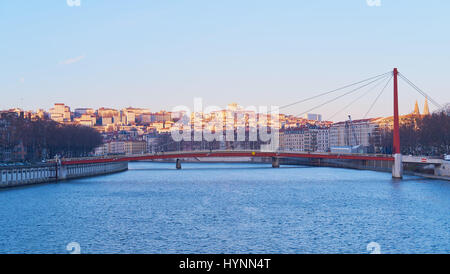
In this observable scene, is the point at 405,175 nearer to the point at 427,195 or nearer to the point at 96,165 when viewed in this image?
the point at 427,195

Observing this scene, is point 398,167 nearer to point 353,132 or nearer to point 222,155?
point 222,155

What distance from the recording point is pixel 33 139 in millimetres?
72250

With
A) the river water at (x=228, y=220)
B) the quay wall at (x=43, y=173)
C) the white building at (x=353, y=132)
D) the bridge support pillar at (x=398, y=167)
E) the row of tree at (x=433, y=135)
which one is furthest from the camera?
the white building at (x=353, y=132)

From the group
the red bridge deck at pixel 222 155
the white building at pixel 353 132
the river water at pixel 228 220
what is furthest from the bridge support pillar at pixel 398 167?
the white building at pixel 353 132

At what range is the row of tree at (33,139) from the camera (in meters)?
72.3

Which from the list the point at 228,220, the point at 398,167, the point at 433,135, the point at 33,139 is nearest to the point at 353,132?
the point at 433,135

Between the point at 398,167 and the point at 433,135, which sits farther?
the point at 433,135

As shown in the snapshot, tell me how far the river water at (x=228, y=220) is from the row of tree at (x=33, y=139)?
2630 centimetres

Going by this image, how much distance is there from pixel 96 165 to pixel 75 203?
38.9m

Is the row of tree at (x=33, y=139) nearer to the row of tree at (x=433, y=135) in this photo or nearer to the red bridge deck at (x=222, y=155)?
the red bridge deck at (x=222, y=155)

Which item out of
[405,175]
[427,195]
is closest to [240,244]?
[427,195]

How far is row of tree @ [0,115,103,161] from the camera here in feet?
237

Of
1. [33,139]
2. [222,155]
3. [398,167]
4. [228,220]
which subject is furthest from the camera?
[33,139]

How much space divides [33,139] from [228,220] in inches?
1897
